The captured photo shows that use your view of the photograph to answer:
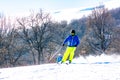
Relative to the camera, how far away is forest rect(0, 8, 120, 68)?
50406mm

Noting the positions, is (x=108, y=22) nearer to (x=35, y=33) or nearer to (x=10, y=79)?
(x=35, y=33)

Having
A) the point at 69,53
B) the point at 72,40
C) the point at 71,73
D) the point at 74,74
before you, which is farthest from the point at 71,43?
the point at 74,74

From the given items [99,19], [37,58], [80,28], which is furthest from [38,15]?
[80,28]

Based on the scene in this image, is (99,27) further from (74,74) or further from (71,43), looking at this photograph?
(74,74)

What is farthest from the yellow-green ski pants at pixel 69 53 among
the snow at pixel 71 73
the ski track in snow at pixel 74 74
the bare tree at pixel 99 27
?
the bare tree at pixel 99 27

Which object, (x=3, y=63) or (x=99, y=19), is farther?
(x=3, y=63)

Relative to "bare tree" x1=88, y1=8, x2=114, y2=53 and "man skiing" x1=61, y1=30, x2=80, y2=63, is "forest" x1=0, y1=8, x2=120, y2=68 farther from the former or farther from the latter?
"man skiing" x1=61, y1=30, x2=80, y2=63

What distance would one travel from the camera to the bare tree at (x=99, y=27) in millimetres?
49219

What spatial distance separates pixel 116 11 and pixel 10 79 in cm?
10657

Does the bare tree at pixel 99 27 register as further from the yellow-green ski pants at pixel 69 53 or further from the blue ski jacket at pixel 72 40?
the blue ski jacket at pixel 72 40

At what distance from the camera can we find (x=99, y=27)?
164 feet

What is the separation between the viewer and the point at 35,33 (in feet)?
194

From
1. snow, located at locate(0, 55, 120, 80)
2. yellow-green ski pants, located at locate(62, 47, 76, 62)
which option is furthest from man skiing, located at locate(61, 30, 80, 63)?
snow, located at locate(0, 55, 120, 80)

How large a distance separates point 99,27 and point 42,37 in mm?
13495
